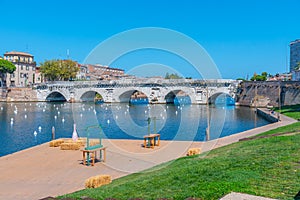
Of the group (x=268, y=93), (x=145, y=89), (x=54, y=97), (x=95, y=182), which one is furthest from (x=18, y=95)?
(x=95, y=182)

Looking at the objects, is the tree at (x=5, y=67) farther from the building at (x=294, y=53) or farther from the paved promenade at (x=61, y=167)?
the building at (x=294, y=53)

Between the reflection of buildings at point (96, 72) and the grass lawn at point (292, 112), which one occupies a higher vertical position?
the reflection of buildings at point (96, 72)

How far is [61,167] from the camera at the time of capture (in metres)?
15.1

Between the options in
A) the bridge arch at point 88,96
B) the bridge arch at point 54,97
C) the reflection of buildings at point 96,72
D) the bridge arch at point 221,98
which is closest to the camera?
the bridge arch at point 221,98

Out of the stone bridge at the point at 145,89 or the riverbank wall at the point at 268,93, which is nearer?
the riverbank wall at the point at 268,93

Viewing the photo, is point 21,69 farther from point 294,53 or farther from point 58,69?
point 294,53

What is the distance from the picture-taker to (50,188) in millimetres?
11547

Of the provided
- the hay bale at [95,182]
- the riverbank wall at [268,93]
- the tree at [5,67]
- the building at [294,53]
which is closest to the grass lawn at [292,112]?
the riverbank wall at [268,93]

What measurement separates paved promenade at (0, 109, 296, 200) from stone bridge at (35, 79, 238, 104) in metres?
51.7

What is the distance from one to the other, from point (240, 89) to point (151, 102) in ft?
73.7

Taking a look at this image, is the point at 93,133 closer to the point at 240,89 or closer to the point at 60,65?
the point at 240,89

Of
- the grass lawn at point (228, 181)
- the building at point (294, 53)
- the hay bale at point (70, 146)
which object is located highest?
the building at point (294, 53)

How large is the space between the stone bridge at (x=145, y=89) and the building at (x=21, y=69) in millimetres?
14585

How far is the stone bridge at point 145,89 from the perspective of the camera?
7150cm
